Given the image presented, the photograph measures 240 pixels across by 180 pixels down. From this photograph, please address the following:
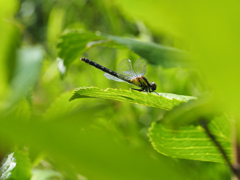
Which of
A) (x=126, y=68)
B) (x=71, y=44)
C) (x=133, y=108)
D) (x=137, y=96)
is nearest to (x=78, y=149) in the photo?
(x=137, y=96)

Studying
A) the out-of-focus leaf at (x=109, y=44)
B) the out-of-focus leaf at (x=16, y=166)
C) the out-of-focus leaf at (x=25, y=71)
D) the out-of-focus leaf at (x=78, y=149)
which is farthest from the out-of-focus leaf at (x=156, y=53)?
the out-of-focus leaf at (x=78, y=149)

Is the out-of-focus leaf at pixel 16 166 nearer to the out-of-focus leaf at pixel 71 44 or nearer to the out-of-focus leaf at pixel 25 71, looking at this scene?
the out-of-focus leaf at pixel 25 71

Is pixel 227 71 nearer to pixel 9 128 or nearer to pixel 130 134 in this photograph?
pixel 9 128

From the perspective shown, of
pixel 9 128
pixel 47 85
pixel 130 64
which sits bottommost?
pixel 9 128

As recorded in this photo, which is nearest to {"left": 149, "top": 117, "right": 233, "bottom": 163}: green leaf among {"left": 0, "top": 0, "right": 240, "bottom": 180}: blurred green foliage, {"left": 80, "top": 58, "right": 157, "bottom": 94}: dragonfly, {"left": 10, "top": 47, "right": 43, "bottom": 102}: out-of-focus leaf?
{"left": 0, "top": 0, "right": 240, "bottom": 180}: blurred green foliage

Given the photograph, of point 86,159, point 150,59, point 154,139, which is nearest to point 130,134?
point 150,59

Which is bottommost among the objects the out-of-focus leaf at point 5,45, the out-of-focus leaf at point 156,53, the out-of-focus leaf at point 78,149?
the out-of-focus leaf at point 78,149
